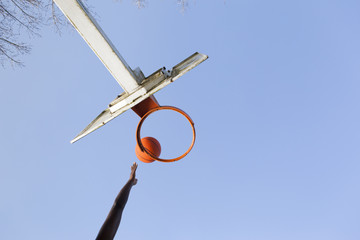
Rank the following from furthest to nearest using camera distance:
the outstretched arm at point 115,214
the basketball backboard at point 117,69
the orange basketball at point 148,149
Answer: the orange basketball at point 148,149 < the outstretched arm at point 115,214 < the basketball backboard at point 117,69

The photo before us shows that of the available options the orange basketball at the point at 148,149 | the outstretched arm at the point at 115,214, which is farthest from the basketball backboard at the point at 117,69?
the outstretched arm at the point at 115,214

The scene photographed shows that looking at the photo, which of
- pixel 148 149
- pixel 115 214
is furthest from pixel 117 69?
pixel 115 214

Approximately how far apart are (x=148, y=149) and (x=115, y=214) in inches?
39.1

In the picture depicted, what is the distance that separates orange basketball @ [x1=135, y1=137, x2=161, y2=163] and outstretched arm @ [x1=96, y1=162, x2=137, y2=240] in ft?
2.13

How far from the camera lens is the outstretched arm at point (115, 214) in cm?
279

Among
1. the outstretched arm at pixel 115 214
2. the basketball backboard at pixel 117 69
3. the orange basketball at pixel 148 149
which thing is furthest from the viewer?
the orange basketball at pixel 148 149

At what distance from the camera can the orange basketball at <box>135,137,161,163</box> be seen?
3.56m

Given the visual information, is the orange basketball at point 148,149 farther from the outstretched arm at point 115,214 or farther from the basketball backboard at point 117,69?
the basketball backboard at point 117,69

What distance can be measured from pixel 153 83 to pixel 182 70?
0.41m

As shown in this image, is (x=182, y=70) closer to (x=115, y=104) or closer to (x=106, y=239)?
(x=115, y=104)

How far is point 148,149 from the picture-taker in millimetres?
3641

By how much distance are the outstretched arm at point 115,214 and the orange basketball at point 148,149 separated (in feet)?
2.13

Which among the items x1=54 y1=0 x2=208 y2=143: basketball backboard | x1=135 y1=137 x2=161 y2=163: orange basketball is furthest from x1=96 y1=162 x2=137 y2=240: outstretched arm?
x1=54 y1=0 x2=208 y2=143: basketball backboard

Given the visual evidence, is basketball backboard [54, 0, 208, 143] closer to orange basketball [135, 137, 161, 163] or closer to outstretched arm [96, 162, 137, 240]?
orange basketball [135, 137, 161, 163]
